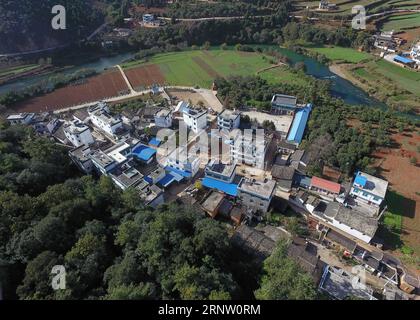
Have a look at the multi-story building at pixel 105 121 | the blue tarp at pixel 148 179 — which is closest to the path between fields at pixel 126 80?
the multi-story building at pixel 105 121

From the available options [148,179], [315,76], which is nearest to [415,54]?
[315,76]

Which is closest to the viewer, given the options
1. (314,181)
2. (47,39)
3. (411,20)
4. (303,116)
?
(314,181)

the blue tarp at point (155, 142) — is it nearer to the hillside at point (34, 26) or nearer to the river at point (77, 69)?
the river at point (77, 69)

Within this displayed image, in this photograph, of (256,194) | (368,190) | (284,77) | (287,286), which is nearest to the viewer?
(287,286)

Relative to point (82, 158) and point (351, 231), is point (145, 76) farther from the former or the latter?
point (351, 231)

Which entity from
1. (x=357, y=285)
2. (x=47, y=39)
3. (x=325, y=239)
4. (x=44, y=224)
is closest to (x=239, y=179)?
(x=325, y=239)
